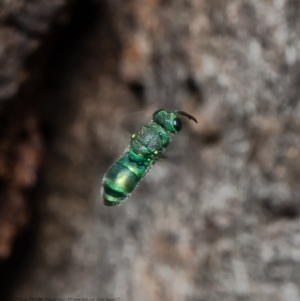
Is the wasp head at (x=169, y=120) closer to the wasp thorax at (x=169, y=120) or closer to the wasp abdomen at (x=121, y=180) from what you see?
the wasp thorax at (x=169, y=120)

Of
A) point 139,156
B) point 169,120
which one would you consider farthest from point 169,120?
point 139,156

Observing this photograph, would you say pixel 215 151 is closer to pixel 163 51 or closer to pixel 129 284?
pixel 163 51

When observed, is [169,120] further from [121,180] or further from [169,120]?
[121,180]

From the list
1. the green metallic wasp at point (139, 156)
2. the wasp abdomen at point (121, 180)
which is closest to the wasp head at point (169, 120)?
the green metallic wasp at point (139, 156)

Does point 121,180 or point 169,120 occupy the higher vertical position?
point 169,120

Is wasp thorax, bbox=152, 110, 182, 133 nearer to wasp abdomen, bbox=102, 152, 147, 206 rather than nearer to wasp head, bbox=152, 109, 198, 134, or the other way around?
wasp head, bbox=152, 109, 198, 134

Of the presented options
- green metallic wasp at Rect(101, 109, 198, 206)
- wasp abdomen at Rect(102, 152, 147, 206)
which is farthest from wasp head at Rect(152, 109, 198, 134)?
wasp abdomen at Rect(102, 152, 147, 206)
